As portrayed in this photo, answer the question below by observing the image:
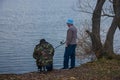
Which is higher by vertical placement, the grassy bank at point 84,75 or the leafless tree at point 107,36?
the leafless tree at point 107,36

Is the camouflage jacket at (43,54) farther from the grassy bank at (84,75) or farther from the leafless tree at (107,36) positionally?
the leafless tree at (107,36)

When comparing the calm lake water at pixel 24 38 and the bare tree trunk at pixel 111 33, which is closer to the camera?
the bare tree trunk at pixel 111 33

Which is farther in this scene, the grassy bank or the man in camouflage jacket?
the man in camouflage jacket

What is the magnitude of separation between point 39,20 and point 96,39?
27.1 m

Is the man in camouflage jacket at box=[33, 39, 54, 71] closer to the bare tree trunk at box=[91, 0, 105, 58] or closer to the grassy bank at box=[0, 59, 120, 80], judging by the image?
the grassy bank at box=[0, 59, 120, 80]

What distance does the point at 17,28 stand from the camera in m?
35.8

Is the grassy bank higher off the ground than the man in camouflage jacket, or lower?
lower

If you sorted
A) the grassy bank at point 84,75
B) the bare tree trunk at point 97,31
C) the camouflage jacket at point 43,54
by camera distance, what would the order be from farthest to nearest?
the bare tree trunk at point 97,31 → the camouflage jacket at point 43,54 → the grassy bank at point 84,75

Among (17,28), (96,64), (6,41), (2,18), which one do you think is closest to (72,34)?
(96,64)

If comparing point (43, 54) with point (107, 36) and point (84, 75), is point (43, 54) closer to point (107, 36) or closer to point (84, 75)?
point (84, 75)

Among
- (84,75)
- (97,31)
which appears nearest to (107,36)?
(97,31)

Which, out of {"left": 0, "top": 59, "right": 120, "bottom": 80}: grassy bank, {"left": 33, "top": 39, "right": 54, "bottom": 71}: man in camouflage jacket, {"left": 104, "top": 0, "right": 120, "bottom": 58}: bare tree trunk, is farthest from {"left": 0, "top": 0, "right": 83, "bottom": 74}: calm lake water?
{"left": 0, "top": 59, "right": 120, "bottom": 80}: grassy bank

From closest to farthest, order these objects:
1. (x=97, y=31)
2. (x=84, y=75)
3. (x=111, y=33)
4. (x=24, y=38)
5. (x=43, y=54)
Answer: (x=84, y=75), (x=43, y=54), (x=111, y=33), (x=97, y=31), (x=24, y=38)

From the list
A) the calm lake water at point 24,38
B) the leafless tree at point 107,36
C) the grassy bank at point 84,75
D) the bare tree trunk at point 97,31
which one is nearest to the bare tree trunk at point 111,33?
the leafless tree at point 107,36
